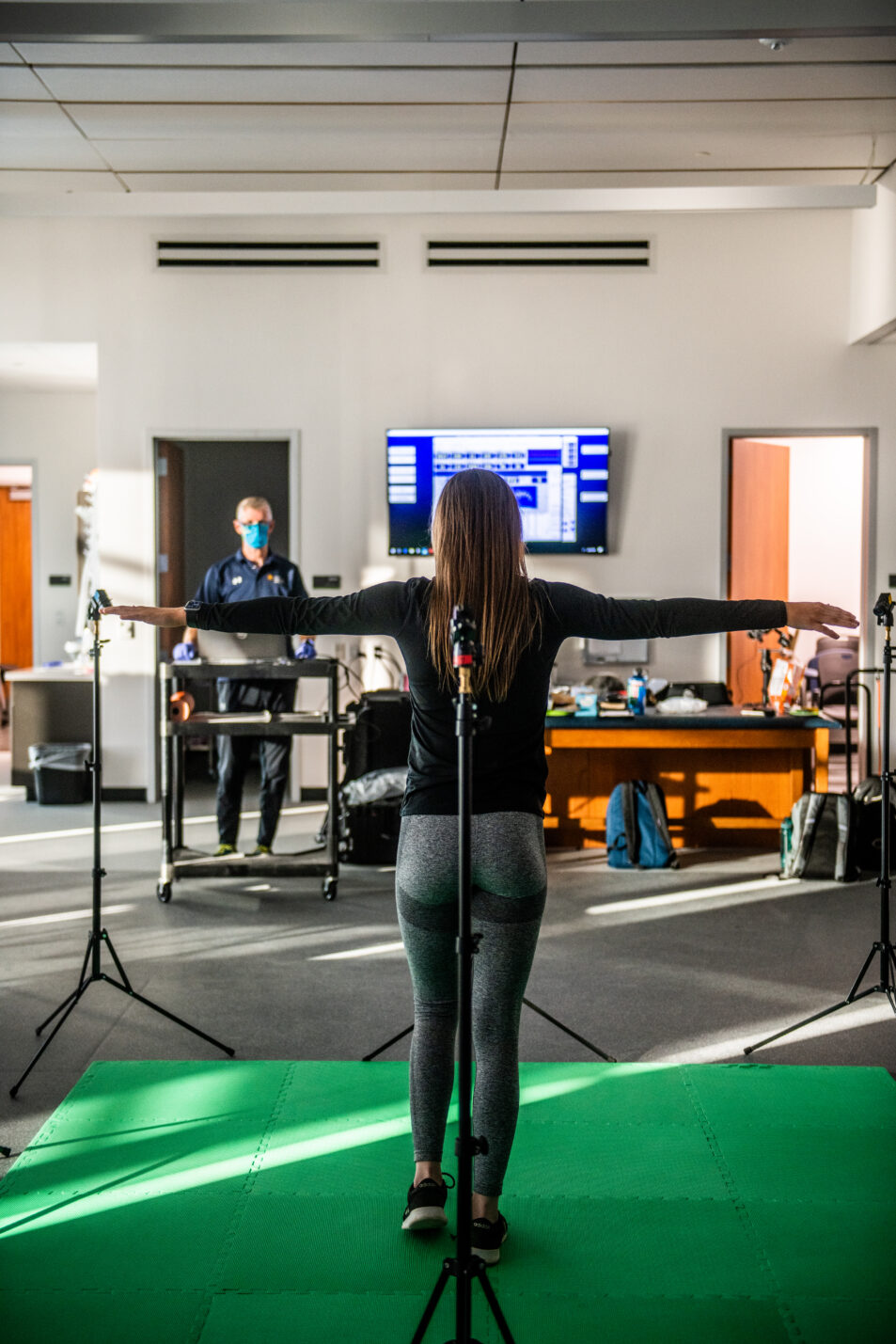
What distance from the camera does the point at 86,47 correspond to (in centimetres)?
454

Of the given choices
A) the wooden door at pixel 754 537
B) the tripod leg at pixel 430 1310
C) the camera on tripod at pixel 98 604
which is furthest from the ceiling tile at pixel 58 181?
the tripod leg at pixel 430 1310

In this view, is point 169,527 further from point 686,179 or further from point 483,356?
point 686,179

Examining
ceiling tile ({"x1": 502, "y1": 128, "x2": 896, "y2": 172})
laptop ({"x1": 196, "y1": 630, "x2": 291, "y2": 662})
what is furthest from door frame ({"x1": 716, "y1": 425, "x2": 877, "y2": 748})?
laptop ({"x1": 196, "y1": 630, "x2": 291, "y2": 662})

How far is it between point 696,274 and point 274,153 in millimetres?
2674

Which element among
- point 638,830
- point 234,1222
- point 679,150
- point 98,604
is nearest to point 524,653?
point 234,1222

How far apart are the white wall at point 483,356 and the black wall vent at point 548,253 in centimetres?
6

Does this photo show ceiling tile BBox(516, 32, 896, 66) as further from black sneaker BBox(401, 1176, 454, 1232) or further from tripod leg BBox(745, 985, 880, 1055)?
black sneaker BBox(401, 1176, 454, 1232)

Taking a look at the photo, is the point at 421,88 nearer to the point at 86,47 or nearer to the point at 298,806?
the point at 86,47

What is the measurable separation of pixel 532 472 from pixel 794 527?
4.60m

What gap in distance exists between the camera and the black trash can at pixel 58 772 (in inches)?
290

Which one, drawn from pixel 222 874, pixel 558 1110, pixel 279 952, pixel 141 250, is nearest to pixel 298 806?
pixel 222 874

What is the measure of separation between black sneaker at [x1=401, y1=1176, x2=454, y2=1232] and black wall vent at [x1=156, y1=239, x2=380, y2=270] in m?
5.97

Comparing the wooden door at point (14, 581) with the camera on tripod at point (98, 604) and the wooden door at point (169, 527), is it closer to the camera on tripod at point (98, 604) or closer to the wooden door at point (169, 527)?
the wooden door at point (169, 527)

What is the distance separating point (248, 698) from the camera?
5.51 m
